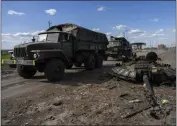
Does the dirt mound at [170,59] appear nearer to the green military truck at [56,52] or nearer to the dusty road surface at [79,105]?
the green military truck at [56,52]

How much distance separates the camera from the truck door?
36.6ft

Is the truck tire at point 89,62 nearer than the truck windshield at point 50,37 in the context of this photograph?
No

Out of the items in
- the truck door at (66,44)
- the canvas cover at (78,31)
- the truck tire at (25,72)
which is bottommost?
the truck tire at (25,72)

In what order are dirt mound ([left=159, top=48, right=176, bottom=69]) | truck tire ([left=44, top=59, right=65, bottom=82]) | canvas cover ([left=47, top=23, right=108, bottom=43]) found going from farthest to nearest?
dirt mound ([left=159, top=48, right=176, bottom=69]) < canvas cover ([left=47, top=23, right=108, bottom=43]) < truck tire ([left=44, top=59, right=65, bottom=82])

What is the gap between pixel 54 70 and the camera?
32.0 feet

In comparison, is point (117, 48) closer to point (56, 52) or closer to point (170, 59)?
point (170, 59)

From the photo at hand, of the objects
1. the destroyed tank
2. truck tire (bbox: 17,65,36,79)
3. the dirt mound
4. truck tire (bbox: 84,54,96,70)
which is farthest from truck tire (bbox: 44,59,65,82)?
the dirt mound

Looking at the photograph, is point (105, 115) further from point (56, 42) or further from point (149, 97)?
point (56, 42)

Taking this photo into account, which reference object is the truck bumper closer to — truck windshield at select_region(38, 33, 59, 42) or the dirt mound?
truck windshield at select_region(38, 33, 59, 42)

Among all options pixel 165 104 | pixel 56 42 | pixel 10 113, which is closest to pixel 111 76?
pixel 56 42

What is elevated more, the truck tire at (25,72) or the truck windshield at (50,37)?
the truck windshield at (50,37)

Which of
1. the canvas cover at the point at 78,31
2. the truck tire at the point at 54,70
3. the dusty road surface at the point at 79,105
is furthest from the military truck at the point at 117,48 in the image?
→ the dusty road surface at the point at 79,105

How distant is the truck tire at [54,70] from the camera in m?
9.62

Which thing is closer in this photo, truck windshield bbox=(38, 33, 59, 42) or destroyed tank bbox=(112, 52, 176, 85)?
destroyed tank bbox=(112, 52, 176, 85)
